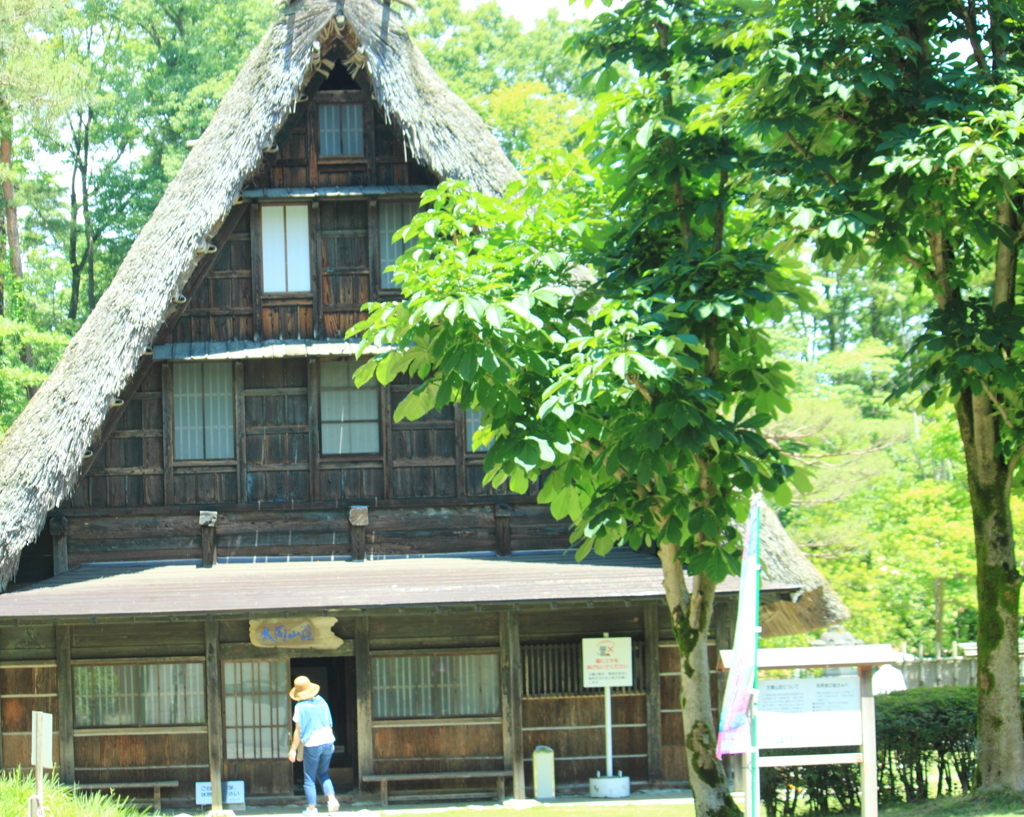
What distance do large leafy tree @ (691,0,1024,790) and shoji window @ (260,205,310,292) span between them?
7.24 m

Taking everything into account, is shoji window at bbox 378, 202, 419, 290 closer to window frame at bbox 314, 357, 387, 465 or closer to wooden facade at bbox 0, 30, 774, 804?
wooden facade at bbox 0, 30, 774, 804

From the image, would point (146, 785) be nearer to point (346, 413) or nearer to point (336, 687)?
point (336, 687)

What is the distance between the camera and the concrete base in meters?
13.1

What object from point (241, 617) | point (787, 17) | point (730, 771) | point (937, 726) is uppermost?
point (787, 17)

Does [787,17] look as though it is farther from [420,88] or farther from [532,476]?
[420,88]

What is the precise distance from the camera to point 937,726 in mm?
10328

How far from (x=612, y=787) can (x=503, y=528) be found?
3342mm

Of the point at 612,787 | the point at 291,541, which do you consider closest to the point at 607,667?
the point at 612,787

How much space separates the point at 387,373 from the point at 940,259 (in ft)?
15.4

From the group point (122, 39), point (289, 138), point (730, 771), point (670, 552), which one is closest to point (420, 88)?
point (289, 138)

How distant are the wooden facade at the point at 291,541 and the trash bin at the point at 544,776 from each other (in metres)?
0.22

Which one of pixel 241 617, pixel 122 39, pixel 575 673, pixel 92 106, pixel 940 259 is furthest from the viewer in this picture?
pixel 122 39

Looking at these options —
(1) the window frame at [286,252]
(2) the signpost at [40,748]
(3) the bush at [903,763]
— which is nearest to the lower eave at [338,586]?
(3) the bush at [903,763]

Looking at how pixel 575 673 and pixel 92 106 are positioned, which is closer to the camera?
pixel 575 673
